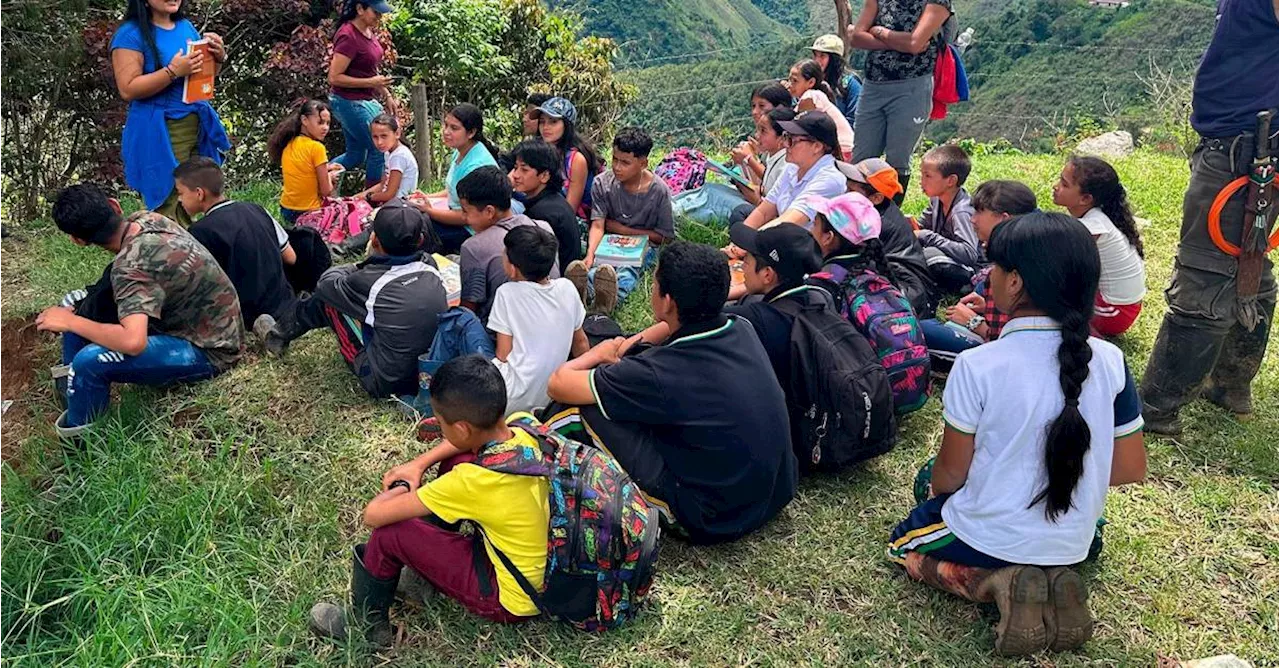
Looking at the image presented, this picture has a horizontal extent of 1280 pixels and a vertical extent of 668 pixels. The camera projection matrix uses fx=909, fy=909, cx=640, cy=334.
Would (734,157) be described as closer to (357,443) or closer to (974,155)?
(357,443)

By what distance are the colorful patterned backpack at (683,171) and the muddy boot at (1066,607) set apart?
14.1ft

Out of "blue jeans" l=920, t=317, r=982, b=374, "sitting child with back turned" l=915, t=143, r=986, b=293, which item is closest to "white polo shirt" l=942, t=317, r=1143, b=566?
"blue jeans" l=920, t=317, r=982, b=374

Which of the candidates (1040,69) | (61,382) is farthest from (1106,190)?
(1040,69)

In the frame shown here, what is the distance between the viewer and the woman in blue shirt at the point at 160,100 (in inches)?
186

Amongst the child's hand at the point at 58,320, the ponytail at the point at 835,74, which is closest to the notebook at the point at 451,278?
the child's hand at the point at 58,320

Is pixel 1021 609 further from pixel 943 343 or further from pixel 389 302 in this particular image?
pixel 389 302

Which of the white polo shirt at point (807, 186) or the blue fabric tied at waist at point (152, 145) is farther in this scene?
the blue fabric tied at waist at point (152, 145)

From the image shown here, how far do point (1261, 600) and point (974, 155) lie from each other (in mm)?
8421

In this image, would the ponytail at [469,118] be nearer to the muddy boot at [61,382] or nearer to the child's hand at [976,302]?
the muddy boot at [61,382]

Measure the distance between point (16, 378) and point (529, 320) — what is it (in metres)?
2.80

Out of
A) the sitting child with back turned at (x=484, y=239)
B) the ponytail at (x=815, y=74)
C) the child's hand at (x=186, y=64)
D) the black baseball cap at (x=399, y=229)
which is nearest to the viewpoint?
the black baseball cap at (x=399, y=229)

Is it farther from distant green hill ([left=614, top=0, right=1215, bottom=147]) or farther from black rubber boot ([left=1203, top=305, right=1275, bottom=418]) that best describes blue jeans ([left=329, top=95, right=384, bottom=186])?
distant green hill ([left=614, top=0, right=1215, bottom=147])

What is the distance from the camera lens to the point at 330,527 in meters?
3.36

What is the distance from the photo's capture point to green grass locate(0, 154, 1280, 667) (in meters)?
2.83
